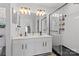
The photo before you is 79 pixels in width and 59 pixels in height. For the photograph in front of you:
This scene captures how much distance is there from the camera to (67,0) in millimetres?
903

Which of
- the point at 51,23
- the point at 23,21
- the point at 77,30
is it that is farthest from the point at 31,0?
the point at 51,23

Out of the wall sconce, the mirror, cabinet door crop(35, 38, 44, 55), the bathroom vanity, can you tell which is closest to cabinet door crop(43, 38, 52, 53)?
the bathroom vanity

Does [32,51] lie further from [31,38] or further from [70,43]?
[70,43]

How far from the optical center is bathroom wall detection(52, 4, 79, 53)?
8.91 ft

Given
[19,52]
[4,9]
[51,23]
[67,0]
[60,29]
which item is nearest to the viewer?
[67,0]

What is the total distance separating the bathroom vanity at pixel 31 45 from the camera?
2605mm

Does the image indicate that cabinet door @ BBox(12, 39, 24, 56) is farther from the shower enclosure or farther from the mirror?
the shower enclosure

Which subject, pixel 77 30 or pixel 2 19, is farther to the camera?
pixel 77 30

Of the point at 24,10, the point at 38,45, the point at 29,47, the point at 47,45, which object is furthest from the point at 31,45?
the point at 24,10

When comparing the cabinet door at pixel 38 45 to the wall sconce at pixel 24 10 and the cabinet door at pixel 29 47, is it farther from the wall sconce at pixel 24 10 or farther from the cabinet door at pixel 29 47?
the wall sconce at pixel 24 10

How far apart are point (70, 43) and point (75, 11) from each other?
1047 mm

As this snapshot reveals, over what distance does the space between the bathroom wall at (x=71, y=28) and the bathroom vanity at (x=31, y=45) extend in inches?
24.0

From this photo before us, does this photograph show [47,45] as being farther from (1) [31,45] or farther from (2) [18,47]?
(2) [18,47]

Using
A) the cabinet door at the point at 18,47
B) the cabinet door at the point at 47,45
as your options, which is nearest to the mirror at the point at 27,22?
the cabinet door at the point at 18,47
